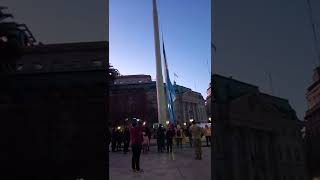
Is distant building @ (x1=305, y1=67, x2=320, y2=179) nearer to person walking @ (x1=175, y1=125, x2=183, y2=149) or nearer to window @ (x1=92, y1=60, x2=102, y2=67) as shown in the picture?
window @ (x1=92, y1=60, x2=102, y2=67)

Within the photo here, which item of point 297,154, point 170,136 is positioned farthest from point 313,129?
point 170,136

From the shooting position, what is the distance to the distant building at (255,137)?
0.93 m

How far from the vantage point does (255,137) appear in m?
0.94

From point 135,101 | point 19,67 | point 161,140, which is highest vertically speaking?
point 135,101

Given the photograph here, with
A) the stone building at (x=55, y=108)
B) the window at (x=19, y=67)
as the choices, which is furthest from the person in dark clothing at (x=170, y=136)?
the window at (x=19, y=67)

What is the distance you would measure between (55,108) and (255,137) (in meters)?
0.70

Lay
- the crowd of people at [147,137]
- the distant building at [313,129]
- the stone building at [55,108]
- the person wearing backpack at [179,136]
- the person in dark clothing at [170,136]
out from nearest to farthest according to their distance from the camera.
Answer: the distant building at [313,129], the stone building at [55,108], the crowd of people at [147,137], the person in dark clothing at [170,136], the person wearing backpack at [179,136]

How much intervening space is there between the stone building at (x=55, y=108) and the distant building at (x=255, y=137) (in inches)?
15.3

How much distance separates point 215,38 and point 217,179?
1.32 ft

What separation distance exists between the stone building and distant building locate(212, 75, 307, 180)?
39cm

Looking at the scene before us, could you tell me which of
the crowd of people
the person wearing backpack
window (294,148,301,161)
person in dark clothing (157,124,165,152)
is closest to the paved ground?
the crowd of people

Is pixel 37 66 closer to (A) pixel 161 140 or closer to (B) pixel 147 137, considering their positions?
(B) pixel 147 137

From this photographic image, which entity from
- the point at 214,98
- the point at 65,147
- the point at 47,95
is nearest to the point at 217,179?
the point at 214,98

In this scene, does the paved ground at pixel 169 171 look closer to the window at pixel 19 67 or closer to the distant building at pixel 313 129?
the distant building at pixel 313 129
